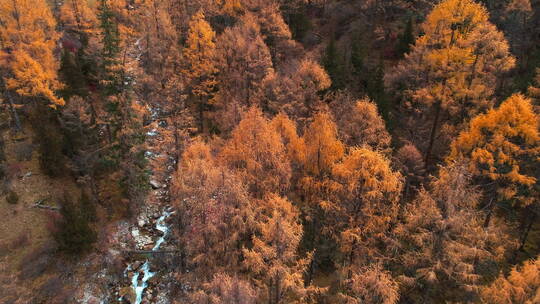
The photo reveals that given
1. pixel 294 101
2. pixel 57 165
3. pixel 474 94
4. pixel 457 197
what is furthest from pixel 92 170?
pixel 474 94

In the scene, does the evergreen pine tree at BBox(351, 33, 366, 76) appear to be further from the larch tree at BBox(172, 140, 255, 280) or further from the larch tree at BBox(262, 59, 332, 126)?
the larch tree at BBox(172, 140, 255, 280)

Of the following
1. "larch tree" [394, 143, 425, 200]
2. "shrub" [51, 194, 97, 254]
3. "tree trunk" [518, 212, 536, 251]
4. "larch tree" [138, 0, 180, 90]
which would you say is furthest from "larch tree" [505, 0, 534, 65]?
"shrub" [51, 194, 97, 254]

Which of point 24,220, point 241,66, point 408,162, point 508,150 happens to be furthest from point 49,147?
point 508,150

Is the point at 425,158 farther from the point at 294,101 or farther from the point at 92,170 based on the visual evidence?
the point at 92,170

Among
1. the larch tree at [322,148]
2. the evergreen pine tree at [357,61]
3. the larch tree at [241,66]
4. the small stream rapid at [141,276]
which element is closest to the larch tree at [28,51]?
the larch tree at [241,66]

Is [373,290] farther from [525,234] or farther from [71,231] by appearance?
[71,231]

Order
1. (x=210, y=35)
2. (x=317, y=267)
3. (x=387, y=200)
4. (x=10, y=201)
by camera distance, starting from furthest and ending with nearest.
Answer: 1. (x=210, y=35)
2. (x=10, y=201)
3. (x=317, y=267)
4. (x=387, y=200)
